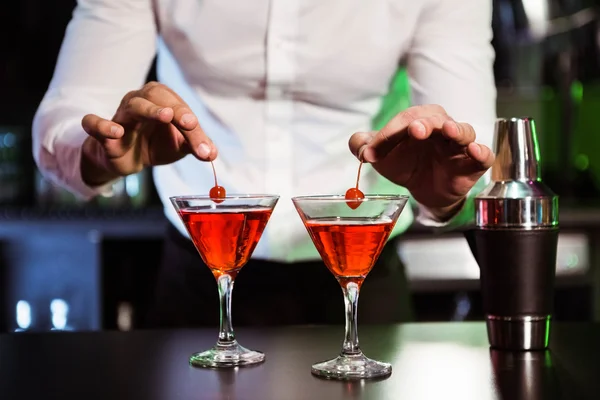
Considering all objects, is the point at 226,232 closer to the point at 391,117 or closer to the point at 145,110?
the point at 145,110

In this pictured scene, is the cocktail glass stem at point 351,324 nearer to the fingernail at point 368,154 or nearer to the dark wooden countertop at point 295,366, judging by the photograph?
the dark wooden countertop at point 295,366

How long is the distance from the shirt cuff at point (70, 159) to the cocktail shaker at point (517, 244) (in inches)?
27.2

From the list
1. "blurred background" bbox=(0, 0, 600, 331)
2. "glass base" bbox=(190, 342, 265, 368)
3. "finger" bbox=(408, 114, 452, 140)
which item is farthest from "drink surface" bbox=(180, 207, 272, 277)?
"blurred background" bbox=(0, 0, 600, 331)

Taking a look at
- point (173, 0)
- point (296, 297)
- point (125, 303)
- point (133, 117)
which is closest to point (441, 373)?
point (133, 117)

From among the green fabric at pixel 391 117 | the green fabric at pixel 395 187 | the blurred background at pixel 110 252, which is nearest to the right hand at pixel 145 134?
the green fabric at pixel 395 187

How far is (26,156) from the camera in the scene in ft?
11.4

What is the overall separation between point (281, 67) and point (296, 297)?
1.36ft

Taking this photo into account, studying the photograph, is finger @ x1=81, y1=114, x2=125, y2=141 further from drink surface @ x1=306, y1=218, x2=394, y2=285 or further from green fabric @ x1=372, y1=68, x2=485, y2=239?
green fabric @ x1=372, y1=68, x2=485, y2=239

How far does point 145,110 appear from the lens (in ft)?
3.75

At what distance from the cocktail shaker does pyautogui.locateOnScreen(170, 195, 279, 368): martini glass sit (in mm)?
281

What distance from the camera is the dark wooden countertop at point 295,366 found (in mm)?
926

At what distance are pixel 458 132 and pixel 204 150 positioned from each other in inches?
12.4

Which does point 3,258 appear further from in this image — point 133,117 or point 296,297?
point 133,117

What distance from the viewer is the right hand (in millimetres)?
1135
